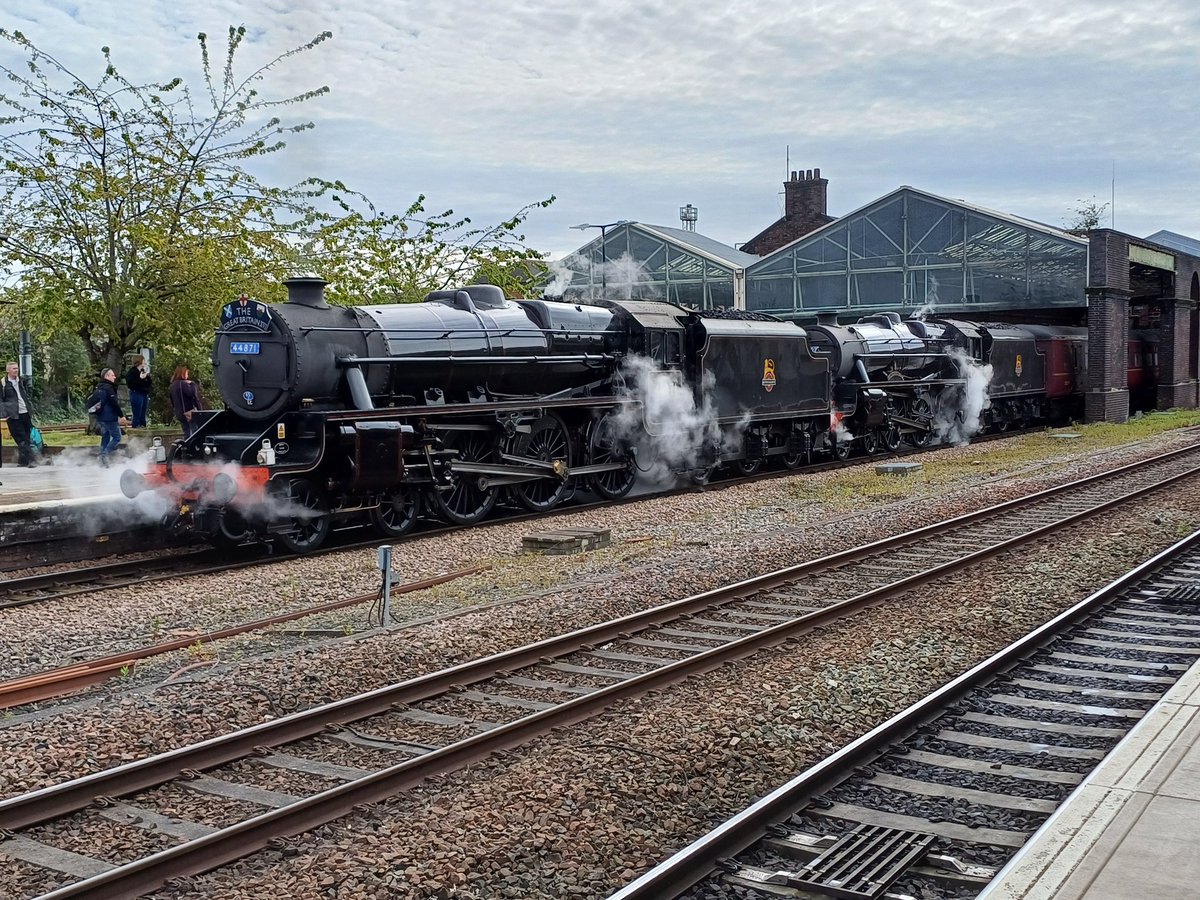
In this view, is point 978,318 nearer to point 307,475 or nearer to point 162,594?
point 307,475

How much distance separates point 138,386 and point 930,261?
2151 cm

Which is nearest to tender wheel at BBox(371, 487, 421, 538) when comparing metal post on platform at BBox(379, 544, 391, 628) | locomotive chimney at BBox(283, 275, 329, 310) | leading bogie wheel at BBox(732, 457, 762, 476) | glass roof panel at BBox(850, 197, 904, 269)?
locomotive chimney at BBox(283, 275, 329, 310)

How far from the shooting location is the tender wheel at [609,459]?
1538 centimetres

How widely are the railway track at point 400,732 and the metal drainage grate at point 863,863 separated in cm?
186

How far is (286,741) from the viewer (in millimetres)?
5777

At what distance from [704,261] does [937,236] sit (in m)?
6.92

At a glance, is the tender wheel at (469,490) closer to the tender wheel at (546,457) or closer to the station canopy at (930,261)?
the tender wheel at (546,457)

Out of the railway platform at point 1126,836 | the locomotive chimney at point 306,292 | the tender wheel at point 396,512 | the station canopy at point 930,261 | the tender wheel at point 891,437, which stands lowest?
the railway platform at point 1126,836

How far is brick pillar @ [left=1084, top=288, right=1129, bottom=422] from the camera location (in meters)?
29.8

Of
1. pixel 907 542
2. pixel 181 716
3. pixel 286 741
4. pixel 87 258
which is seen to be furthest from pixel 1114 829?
pixel 87 258

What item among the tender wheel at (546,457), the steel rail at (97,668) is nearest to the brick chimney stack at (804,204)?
the tender wheel at (546,457)

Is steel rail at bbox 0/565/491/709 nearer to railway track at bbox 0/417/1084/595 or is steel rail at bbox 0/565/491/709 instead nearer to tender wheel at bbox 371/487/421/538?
railway track at bbox 0/417/1084/595

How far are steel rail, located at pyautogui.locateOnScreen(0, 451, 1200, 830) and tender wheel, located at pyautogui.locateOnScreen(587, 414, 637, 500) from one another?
18.0ft

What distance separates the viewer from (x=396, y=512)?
13.0 metres
